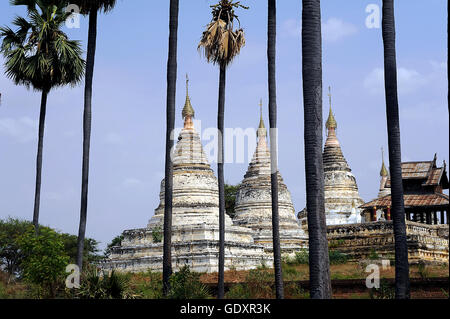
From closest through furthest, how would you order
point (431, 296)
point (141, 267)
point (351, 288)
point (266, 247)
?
1. point (431, 296)
2. point (351, 288)
3. point (141, 267)
4. point (266, 247)

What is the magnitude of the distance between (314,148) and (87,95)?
11.4 m

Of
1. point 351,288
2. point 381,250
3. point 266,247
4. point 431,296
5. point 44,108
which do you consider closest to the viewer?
point 431,296

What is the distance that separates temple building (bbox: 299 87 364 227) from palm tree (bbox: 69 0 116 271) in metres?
34.7

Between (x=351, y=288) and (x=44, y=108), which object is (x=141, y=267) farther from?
(x=351, y=288)

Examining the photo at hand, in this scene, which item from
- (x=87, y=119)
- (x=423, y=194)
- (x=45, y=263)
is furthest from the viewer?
(x=423, y=194)

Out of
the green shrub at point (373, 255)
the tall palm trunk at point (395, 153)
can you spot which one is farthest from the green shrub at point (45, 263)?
the green shrub at point (373, 255)

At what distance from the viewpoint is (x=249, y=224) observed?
1922 inches

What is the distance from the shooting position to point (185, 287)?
65.9 feet

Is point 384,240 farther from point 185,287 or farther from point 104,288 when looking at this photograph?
point 104,288

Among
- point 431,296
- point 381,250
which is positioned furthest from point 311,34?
point 381,250

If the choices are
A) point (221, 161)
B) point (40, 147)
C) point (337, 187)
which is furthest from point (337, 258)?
point (40, 147)

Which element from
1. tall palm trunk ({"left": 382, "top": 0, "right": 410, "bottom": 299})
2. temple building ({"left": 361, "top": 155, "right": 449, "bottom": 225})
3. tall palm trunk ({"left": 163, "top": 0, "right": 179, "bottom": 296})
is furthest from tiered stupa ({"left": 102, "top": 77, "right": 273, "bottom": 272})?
tall palm trunk ({"left": 382, "top": 0, "right": 410, "bottom": 299})

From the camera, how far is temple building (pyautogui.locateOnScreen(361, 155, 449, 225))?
47375 mm
